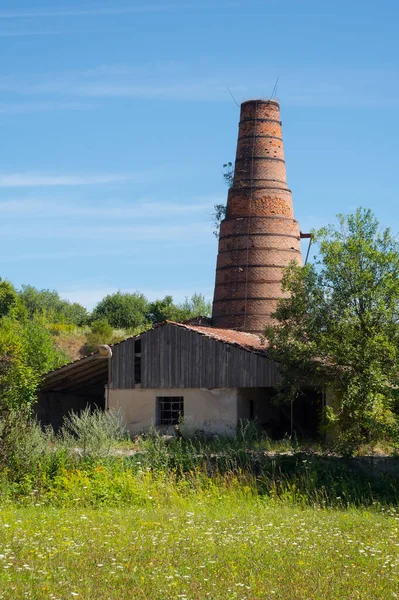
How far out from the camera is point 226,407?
26859mm

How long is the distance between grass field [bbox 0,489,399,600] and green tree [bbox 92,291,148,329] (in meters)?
55.4

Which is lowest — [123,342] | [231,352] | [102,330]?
[231,352]

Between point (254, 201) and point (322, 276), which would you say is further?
point (254, 201)

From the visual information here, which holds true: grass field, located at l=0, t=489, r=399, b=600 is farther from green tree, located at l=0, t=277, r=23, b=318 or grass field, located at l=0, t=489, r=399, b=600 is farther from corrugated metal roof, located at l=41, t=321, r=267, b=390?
green tree, located at l=0, t=277, r=23, b=318

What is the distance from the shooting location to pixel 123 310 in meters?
69.8

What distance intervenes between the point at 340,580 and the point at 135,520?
4.15 meters

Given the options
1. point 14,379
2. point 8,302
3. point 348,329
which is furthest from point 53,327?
point 348,329

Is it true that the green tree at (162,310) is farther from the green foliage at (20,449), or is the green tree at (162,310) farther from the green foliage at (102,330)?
the green foliage at (20,449)

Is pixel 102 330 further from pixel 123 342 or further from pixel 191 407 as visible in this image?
pixel 191 407

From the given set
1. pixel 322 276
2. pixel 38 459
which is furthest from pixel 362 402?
pixel 38 459

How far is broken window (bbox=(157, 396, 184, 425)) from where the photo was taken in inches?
1107

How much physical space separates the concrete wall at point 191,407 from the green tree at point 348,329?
9.21ft

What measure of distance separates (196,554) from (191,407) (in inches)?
704

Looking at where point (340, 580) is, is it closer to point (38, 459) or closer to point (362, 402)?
point (38, 459)
